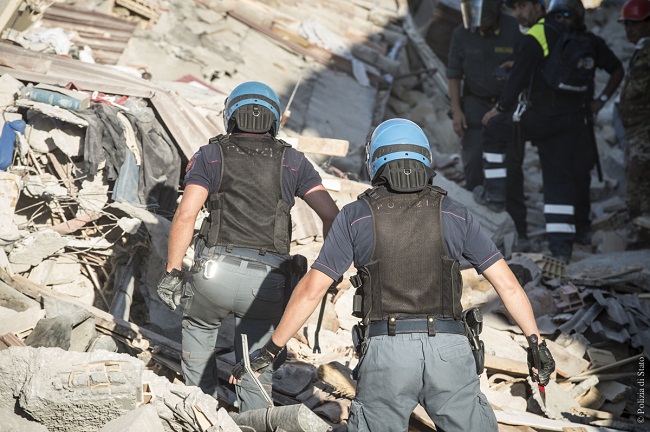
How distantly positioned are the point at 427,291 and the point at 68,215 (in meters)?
4.12

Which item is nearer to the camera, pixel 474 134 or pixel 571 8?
pixel 571 8

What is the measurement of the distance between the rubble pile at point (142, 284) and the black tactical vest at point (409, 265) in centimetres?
75

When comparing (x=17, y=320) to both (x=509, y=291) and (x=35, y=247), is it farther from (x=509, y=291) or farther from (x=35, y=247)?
(x=509, y=291)

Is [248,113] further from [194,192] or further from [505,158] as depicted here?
[505,158]

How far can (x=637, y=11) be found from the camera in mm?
7852

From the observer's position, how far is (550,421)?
4738 mm

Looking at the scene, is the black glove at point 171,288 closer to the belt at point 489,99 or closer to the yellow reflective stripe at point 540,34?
the yellow reflective stripe at point 540,34

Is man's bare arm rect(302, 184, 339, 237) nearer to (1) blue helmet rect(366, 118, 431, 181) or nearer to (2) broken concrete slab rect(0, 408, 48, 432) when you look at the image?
(1) blue helmet rect(366, 118, 431, 181)

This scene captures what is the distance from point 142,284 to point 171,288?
6.74ft

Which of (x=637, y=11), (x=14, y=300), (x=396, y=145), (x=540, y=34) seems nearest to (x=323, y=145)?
(x=540, y=34)

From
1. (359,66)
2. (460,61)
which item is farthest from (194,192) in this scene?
(359,66)

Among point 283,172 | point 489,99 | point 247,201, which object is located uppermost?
point 489,99

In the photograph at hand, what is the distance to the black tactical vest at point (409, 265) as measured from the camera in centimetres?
332

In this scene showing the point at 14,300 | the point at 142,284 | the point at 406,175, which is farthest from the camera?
the point at 142,284
